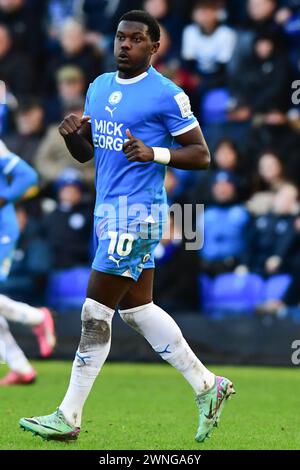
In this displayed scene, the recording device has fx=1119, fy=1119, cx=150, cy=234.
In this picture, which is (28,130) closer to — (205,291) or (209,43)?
(209,43)

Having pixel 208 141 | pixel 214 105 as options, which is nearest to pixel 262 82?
pixel 214 105

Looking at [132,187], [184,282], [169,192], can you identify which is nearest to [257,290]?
[184,282]

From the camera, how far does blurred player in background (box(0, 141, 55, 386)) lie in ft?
33.0

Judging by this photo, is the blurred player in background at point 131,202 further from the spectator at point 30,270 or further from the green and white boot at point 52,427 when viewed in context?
the spectator at point 30,270

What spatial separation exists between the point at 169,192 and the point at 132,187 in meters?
6.64

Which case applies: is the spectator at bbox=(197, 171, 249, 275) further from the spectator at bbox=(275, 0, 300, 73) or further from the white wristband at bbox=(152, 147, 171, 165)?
the white wristband at bbox=(152, 147, 171, 165)

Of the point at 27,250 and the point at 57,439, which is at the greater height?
the point at 27,250

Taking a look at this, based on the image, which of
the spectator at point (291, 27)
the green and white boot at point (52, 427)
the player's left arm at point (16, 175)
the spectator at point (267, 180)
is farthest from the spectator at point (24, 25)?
the green and white boot at point (52, 427)

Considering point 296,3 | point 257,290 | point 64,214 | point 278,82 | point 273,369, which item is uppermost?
point 296,3

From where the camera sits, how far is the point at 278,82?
1320 centimetres

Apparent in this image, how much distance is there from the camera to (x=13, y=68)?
15.6 meters

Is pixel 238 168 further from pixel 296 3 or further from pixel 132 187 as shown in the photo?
pixel 132 187

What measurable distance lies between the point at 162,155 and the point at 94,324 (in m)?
1.03

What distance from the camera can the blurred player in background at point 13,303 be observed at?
33.0ft
